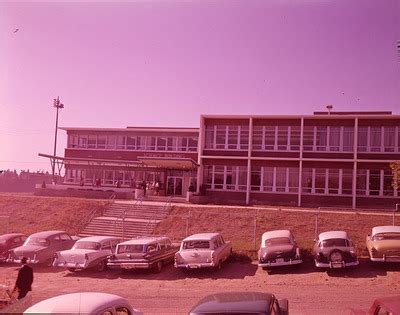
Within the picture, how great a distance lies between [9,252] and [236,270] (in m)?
9.64

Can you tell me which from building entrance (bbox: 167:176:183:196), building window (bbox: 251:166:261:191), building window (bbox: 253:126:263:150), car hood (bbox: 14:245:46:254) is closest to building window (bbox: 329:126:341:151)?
building window (bbox: 253:126:263:150)

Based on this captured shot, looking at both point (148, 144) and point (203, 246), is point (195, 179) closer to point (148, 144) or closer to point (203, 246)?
point (148, 144)

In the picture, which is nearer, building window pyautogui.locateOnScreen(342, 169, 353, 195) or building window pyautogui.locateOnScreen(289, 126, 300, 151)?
building window pyautogui.locateOnScreen(342, 169, 353, 195)

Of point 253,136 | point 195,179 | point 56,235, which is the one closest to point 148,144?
point 195,179

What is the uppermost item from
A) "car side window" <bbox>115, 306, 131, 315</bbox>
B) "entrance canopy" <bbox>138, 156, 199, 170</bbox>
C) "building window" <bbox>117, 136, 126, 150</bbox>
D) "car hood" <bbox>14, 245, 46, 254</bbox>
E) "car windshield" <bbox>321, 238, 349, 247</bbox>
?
"building window" <bbox>117, 136, 126, 150</bbox>

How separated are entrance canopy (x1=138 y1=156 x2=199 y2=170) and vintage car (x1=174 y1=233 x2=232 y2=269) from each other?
62.7ft

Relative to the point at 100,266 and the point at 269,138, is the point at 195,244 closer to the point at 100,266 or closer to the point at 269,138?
the point at 100,266

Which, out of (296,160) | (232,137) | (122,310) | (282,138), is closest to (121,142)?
(232,137)

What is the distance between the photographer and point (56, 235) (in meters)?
20.8

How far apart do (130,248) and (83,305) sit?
10715mm

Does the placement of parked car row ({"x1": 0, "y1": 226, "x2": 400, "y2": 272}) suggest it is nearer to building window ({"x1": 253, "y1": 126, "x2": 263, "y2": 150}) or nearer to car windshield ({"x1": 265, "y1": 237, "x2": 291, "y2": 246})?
car windshield ({"x1": 265, "y1": 237, "x2": 291, "y2": 246})

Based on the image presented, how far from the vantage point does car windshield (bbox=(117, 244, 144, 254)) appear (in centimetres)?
1777

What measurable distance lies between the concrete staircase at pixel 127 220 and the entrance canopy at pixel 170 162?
6201 mm

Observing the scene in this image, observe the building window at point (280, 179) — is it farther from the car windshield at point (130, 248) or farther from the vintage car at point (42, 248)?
the car windshield at point (130, 248)
